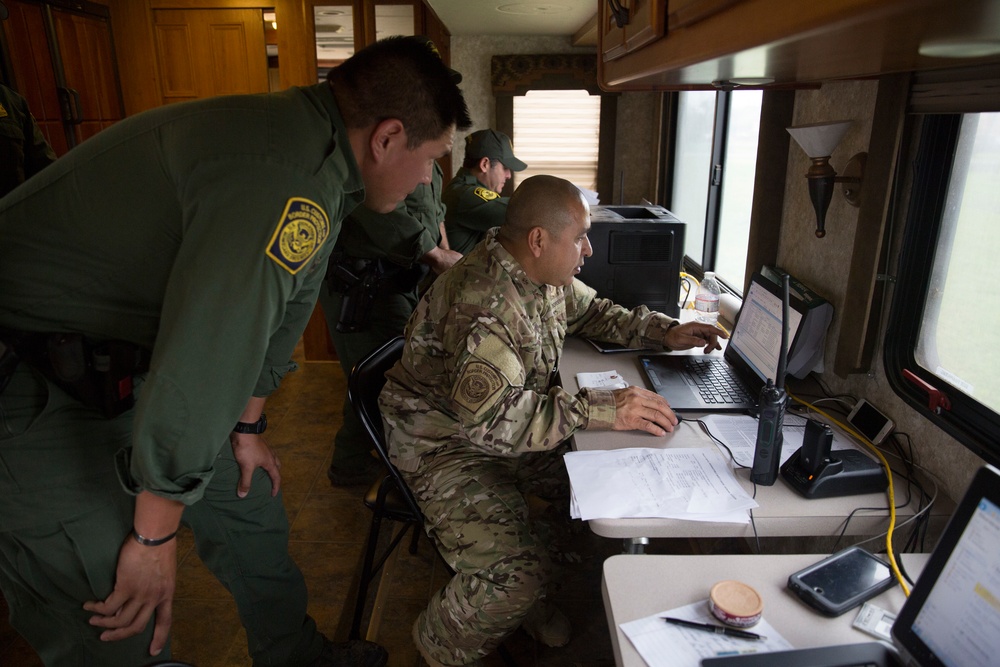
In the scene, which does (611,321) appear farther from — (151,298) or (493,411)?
(151,298)

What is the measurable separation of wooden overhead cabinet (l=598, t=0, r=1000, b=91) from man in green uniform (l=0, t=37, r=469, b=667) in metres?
0.41

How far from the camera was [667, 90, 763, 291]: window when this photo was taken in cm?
261

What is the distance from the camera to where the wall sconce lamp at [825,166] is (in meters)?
1.51

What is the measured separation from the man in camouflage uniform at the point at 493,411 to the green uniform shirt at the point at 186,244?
0.56 metres

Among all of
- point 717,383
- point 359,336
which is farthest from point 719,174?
point 359,336

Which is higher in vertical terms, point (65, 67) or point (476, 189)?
point (65, 67)

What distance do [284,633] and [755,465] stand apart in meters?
1.14

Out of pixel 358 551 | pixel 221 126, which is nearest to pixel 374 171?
pixel 221 126

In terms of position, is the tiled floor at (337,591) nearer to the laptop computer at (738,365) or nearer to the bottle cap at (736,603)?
the laptop computer at (738,365)

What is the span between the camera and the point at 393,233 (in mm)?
2521

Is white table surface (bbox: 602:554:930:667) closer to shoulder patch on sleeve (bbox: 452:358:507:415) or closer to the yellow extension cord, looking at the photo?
the yellow extension cord

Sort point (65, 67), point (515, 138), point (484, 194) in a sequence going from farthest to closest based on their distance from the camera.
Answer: point (515, 138) → point (65, 67) → point (484, 194)

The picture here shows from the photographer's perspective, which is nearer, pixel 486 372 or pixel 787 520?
pixel 787 520

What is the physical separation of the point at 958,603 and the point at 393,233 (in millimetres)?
2131
